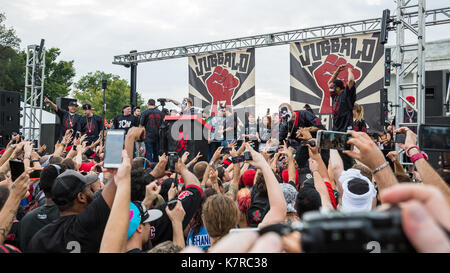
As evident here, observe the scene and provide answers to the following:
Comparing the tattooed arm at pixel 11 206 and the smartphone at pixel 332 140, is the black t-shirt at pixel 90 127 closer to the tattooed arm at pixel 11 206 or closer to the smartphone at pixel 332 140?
the tattooed arm at pixel 11 206

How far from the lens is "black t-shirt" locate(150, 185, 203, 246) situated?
295 centimetres

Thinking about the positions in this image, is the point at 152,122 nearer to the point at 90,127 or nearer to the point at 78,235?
the point at 90,127

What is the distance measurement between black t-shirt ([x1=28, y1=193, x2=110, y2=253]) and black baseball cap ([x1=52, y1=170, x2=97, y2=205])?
0.18m

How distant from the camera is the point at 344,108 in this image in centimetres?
639

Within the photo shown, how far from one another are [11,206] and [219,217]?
1.37 meters

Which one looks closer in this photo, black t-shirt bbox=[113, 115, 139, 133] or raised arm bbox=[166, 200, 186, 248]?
raised arm bbox=[166, 200, 186, 248]

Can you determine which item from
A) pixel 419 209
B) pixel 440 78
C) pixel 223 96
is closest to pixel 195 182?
pixel 419 209

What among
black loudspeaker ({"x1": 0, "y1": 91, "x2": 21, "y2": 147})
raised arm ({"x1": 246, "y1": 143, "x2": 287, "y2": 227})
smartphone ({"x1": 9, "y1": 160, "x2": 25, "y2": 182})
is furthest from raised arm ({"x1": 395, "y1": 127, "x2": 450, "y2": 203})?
black loudspeaker ({"x1": 0, "y1": 91, "x2": 21, "y2": 147})

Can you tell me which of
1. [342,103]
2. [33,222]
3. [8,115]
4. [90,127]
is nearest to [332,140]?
[33,222]

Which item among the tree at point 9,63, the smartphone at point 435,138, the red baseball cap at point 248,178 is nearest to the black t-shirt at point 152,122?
the red baseball cap at point 248,178

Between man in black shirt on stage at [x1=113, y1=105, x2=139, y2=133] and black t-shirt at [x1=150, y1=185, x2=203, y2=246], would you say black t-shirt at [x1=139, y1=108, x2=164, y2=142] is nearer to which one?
man in black shirt on stage at [x1=113, y1=105, x2=139, y2=133]

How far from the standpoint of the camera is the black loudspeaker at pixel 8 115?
14.0 metres

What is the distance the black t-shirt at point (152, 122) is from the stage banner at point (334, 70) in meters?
4.98
